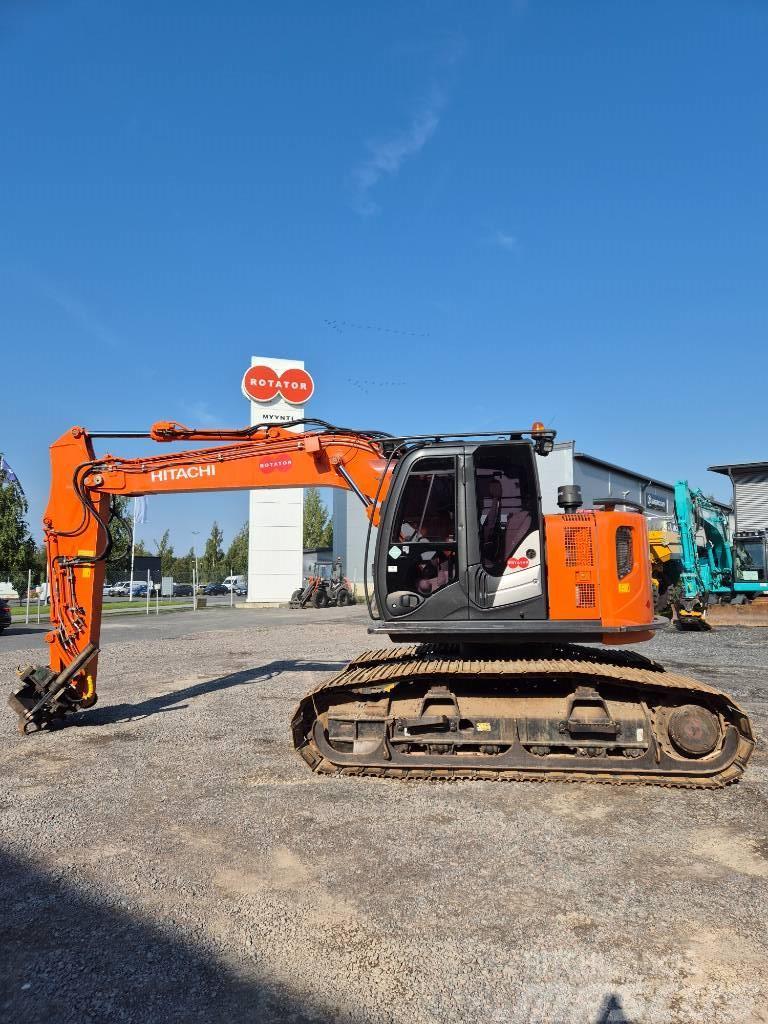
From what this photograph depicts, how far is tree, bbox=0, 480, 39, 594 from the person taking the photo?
35438 millimetres

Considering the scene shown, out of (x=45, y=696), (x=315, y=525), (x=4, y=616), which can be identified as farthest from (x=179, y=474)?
(x=315, y=525)

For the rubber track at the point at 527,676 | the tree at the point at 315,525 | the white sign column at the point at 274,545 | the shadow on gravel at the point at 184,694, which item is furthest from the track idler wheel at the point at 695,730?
the tree at the point at 315,525

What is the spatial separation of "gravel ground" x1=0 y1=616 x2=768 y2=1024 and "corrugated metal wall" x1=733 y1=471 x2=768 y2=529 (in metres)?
28.7

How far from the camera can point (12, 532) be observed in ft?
116

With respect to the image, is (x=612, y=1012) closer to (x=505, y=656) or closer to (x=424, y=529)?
(x=505, y=656)

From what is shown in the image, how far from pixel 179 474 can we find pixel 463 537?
4.06 metres

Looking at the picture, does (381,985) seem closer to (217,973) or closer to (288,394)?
(217,973)

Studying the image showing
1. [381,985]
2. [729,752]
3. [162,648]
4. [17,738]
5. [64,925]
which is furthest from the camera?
[162,648]

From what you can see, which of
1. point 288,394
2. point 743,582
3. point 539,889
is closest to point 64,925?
point 539,889

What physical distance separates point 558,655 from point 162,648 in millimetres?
11997

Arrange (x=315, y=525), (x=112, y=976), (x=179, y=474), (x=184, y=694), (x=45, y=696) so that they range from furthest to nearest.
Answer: (x=315, y=525), (x=184, y=694), (x=179, y=474), (x=45, y=696), (x=112, y=976)

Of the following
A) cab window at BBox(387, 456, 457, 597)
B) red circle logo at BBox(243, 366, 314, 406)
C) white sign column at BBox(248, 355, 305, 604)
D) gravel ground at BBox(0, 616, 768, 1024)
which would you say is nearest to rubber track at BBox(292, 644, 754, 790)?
gravel ground at BBox(0, 616, 768, 1024)

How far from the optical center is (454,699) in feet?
20.4

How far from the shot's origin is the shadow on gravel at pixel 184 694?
29.3 feet
